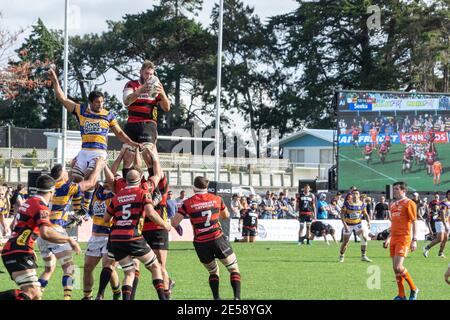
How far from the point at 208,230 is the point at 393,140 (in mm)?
28211

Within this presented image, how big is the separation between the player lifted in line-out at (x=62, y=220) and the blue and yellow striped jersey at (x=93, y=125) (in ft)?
1.04

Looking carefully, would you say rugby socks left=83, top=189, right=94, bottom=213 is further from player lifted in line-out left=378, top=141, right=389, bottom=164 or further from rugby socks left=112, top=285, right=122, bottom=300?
player lifted in line-out left=378, top=141, right=389, bottom=164

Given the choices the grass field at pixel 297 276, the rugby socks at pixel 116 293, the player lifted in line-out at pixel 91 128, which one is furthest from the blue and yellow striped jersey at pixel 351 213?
the player lifted in line-out at pixel 91 128

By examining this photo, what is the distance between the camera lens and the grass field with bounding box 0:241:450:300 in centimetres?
1697

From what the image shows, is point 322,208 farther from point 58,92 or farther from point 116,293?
point 58,92

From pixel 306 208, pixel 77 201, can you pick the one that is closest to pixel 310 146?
pixel 306 208

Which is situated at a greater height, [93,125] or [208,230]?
[93,125]

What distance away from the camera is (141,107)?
1458cm

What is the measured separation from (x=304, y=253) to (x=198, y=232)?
48.4 feet

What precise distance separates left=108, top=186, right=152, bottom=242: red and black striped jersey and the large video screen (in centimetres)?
2861

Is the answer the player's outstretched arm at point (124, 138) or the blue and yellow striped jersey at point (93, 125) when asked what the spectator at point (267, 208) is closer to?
the blue and yellow striped jersey at point (93, 125)

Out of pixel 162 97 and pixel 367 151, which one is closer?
pixel 162 97

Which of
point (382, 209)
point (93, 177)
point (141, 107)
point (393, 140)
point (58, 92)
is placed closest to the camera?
point (58, 92)
